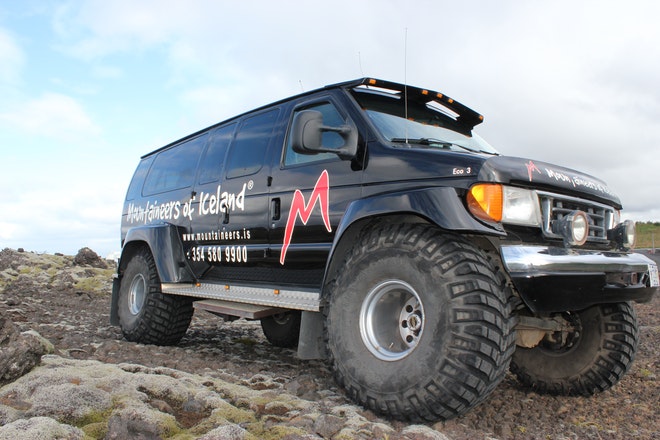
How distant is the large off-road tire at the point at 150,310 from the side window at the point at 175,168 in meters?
0.86

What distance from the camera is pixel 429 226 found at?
116 inches

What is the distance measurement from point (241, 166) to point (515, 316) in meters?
2.86

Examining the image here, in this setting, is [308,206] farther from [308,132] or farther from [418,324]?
[418,324]

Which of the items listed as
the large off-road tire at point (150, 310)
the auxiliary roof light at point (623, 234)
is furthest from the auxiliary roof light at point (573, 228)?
the large off-road tire at point (150, 310)

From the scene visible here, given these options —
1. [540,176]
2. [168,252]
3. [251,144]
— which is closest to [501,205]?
[540,176]

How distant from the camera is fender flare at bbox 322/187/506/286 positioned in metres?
2.73

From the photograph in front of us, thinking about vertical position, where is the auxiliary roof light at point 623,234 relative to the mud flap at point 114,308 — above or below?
above

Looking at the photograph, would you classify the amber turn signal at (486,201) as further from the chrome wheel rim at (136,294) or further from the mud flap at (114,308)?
the mud flap at (114,308)

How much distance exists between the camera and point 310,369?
4.45 m

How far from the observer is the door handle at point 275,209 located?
4162mm

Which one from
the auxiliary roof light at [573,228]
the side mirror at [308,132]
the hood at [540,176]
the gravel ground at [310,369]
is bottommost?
the gravel ground at [310,369]

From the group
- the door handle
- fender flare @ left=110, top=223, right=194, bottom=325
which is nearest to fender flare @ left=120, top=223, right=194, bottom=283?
fender flare @ left=110, top=223, right=194, bottom=325

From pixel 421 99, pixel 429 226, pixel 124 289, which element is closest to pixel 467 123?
pixel 421 99

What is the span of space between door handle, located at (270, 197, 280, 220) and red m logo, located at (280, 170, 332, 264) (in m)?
0.17
